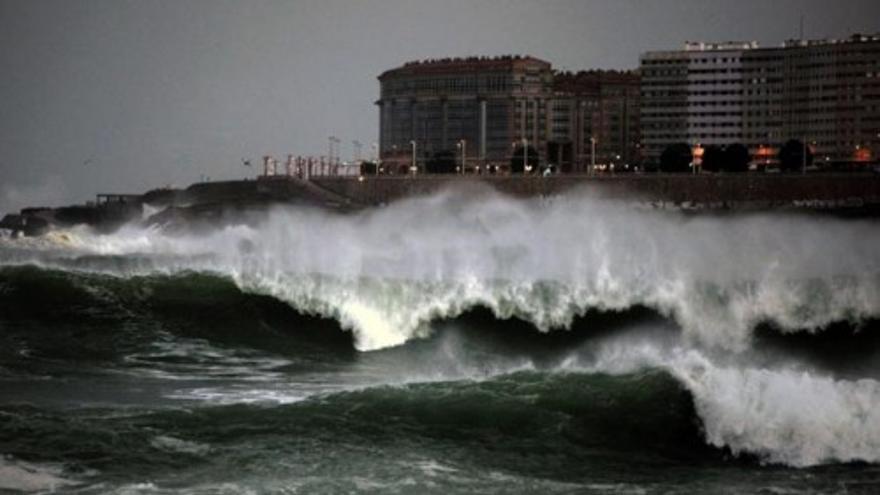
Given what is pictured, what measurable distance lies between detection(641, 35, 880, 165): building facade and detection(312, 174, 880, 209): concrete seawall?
61331 millimetres

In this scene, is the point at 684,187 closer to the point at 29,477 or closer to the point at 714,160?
the point at 714,160

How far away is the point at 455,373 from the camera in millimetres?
24484

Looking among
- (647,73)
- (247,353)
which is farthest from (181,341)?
(647,73)

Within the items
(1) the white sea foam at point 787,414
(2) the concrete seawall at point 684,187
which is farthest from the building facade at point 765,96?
(1) the white sea foam at point 787,414

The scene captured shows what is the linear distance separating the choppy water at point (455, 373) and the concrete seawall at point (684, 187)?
70.6 m

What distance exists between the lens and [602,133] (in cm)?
19838

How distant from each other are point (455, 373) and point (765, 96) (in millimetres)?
170023

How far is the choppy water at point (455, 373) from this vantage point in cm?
1739

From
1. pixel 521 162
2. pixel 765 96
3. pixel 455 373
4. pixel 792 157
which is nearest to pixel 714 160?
pixel 792 157

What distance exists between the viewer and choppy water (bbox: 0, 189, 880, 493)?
17391 millimetres

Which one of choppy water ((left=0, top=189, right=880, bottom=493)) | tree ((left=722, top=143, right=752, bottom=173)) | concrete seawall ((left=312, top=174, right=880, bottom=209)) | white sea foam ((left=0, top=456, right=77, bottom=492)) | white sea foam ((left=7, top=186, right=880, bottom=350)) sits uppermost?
tree ((left=722, top=143, right=752, bottom=173))

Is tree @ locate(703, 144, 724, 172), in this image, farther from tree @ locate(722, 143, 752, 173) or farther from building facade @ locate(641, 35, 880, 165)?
building facade @ locate(641, 35, 880, 165)

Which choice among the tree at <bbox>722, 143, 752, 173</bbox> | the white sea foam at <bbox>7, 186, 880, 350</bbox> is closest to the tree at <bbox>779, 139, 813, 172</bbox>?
the tree at <bbox>722, 143, 752, 173</bbox>

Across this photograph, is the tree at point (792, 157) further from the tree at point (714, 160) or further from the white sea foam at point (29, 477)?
the white sea foam at point (29, 477)
